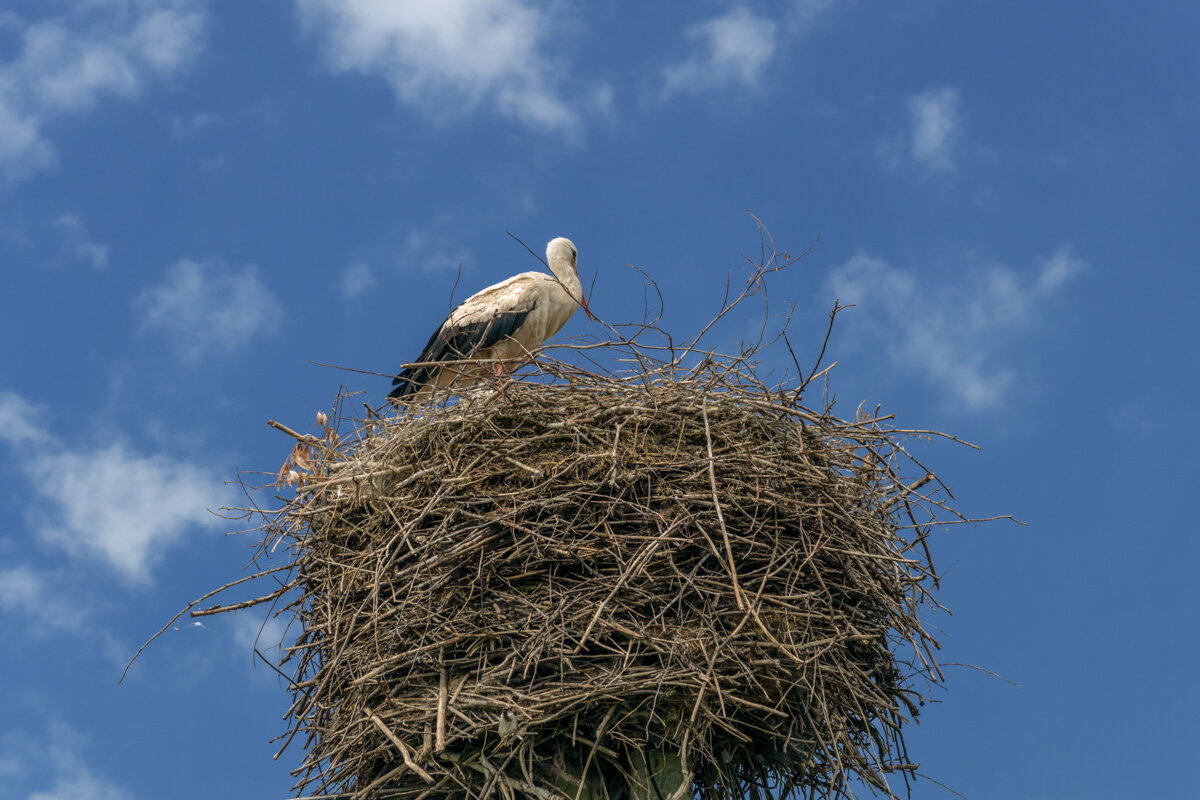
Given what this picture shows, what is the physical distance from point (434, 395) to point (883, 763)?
121 inches

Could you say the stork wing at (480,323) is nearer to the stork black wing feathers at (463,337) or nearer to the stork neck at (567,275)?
the stork black wing feathers at (463,337)

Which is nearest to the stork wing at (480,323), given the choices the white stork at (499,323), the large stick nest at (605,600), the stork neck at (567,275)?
the white stork at (499,323)

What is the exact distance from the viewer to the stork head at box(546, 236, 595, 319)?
9.30 metres

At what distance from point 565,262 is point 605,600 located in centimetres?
469

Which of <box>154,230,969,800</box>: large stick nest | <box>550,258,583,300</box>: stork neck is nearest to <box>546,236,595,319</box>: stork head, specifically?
<box>550,258,583,300</box>: stork neck

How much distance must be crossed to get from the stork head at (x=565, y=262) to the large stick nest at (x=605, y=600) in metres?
3.11

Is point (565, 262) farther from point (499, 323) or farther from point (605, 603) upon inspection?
point (605, 603)

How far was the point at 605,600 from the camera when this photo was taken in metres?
5.25

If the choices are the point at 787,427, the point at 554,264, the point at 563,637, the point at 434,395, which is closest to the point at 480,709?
the point at 563,637

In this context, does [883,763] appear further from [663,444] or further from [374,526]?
→ [374,526]

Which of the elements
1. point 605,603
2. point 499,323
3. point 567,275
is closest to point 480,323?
point 499,323

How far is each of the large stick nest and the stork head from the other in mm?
3110

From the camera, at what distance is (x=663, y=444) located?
603cm

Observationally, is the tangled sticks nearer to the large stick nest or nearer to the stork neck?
the large stick nest
